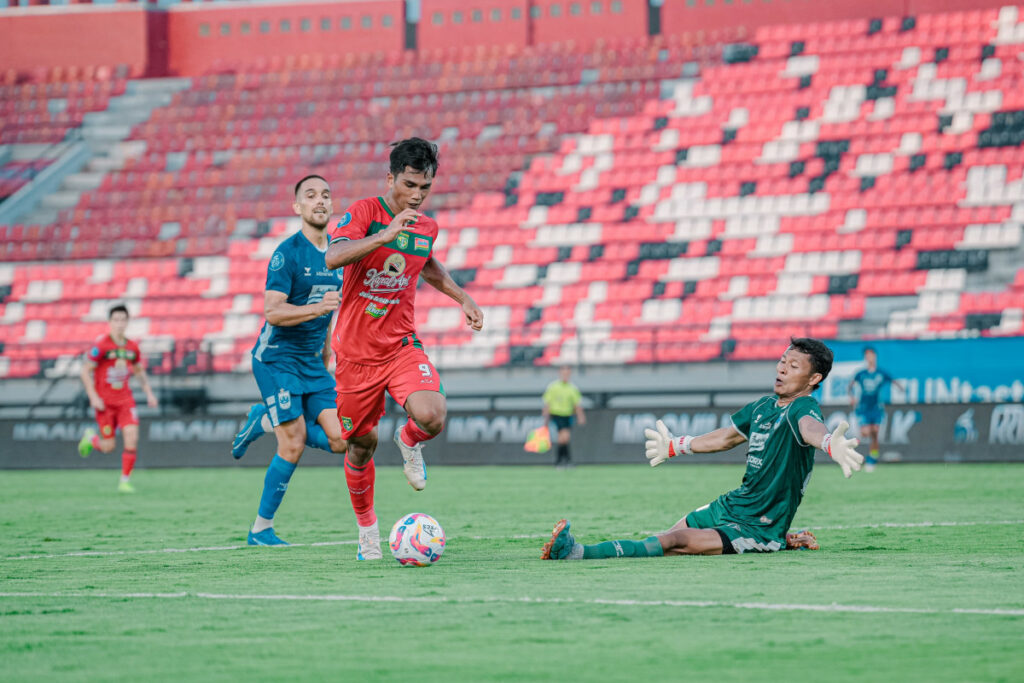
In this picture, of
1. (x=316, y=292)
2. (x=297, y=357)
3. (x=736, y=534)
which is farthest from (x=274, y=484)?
(x=736, y=534)

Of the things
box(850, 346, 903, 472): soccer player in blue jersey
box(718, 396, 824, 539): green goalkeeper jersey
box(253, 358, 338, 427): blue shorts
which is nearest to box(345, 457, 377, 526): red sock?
box(253, 358, 338, 427): blue shorts

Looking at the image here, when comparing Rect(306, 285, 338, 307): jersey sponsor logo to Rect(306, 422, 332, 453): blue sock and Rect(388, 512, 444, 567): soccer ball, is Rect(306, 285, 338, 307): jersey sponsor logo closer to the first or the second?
Rect(306, 422, 332, 453): blue sock

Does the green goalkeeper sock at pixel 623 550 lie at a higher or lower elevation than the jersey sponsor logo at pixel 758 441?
lower

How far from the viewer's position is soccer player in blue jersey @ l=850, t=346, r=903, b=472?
20.2 m

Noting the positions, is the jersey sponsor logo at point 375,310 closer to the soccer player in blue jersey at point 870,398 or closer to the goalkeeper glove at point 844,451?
the goalkeeper glove at point 844,451

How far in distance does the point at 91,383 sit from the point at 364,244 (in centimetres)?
961

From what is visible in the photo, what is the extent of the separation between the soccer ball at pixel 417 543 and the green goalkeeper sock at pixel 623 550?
0.81 meters

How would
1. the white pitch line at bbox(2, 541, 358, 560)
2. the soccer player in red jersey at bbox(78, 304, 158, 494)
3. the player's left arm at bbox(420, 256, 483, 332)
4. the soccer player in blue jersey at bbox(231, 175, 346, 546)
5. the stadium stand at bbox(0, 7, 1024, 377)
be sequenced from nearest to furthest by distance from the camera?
the player's left arm at bbox(420, 256, 483, 332) < the white pitch line at bbox(2, 541, 358, 560) < the soccer player in blue jersey at bbox(231, 175, 346, 546) < the soccer player in red jersey at bbox(78, 304, 158, 494) < the stadium stand at bbox(0, 7, 1024, 377)

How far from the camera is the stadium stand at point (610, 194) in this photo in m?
26.7

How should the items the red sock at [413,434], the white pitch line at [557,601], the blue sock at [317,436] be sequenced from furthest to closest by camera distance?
1. the blue sock at [317,436]
2. the red sock at [413,434]
3. the white pitch line at [557,601]

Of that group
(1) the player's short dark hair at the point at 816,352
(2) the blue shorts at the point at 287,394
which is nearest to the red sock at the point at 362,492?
(2) the blue shorts at the point at 287,394

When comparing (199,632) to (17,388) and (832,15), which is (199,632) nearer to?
(17,388)

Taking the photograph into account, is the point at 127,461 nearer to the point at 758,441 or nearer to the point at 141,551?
the point at 141,551

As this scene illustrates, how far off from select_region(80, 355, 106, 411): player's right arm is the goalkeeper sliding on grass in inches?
381
